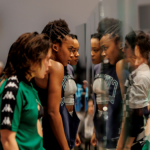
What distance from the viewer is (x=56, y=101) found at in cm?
143

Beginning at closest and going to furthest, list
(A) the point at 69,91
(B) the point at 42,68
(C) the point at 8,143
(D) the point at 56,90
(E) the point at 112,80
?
(C) the point at 8,143
(B) the point at 42,68
(D) the point at 56,90
(A) the point at 69,91
(E) the point at 112,80

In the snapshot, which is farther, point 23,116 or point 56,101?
point 56,101

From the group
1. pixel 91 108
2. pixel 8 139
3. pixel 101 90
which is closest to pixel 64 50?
pixel 101 90

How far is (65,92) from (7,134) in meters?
0.57

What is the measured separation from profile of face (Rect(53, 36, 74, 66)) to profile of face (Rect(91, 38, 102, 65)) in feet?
0.87

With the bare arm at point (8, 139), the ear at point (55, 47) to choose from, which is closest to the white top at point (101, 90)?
the ear at point (55, 47)

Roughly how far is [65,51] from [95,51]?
14.6 inches

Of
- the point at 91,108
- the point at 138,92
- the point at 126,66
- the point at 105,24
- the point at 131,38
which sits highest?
the point at 105,24

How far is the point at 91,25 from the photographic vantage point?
1764 mm

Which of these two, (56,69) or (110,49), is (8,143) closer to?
(56,69)

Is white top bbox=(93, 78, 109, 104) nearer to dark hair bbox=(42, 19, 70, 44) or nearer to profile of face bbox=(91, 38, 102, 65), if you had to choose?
profile of face bbox=(91, 38, 102, 65)

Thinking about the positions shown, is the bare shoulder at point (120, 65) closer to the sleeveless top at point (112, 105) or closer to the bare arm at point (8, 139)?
the sleeveless top at point (112, 105)

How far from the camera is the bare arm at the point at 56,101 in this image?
4.60 ft

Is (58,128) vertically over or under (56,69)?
under
